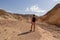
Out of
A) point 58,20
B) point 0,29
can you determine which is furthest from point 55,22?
point 0,29

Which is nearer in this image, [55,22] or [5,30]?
[5,30]

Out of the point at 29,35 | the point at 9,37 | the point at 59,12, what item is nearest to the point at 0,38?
the point at 9,37

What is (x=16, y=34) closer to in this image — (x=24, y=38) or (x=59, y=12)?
(x=24, y=38)

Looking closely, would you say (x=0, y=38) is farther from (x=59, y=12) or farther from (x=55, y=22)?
(x=59, y=12)

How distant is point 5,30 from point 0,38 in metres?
2.22

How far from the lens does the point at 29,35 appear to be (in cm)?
1530

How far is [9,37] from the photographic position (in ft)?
47.7

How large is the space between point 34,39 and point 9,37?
7.21 feet

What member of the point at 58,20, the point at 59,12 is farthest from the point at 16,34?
the point at 59,12

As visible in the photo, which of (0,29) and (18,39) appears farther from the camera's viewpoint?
(0,29)

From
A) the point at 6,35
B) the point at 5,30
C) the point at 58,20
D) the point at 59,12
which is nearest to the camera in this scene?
the point at 6,35

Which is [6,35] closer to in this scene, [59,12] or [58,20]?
[58,20]

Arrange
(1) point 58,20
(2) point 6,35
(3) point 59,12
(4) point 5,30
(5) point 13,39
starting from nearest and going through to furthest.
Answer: (5) point 13,39 → (2) point 6,35 → (4) point 5,30 → (1) point 58,20 → (3) point 59,12

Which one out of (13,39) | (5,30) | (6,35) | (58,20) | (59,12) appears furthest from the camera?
Answer: (59,12)
